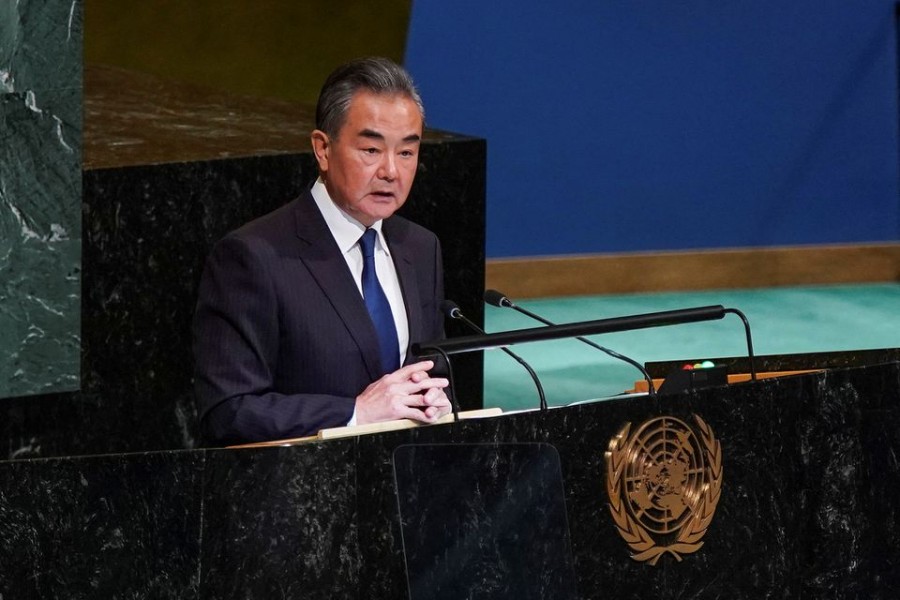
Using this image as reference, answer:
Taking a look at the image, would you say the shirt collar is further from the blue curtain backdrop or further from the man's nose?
the blue curtain backdrop

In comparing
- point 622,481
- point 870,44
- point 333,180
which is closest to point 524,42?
point 870,44

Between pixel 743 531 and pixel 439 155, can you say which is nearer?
pixel 743 531

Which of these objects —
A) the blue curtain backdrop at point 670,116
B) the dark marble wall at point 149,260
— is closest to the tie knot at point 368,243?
the dark marble wall at point 149,260

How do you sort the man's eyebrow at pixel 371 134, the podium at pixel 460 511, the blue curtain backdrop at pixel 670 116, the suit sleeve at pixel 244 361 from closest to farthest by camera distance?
the podium at pixel 460 511
the suit sleeve at pixel 244 361
the man's eyebrow at pixel 371 134
the blue curtain backdrop at pixel 670 116

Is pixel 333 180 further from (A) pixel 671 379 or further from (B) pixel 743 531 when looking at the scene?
(B) pixel 743 531

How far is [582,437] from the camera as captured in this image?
2697 millimetres

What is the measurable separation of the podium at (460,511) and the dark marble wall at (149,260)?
2.44m

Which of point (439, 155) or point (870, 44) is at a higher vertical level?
point (870, 44)

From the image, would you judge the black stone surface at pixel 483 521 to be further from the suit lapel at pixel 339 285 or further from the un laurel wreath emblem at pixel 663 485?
the suit lapel at pixel 339 285

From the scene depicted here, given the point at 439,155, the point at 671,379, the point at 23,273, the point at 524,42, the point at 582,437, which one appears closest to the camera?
the point at 582,437

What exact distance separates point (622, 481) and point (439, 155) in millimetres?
2847

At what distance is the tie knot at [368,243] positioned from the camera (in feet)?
10.7

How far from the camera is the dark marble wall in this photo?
193 inches

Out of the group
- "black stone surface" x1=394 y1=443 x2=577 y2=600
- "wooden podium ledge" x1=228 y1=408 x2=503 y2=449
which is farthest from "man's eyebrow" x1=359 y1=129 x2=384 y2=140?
"black stone surface" x1=394 y1=443 x2=577 y2=600
